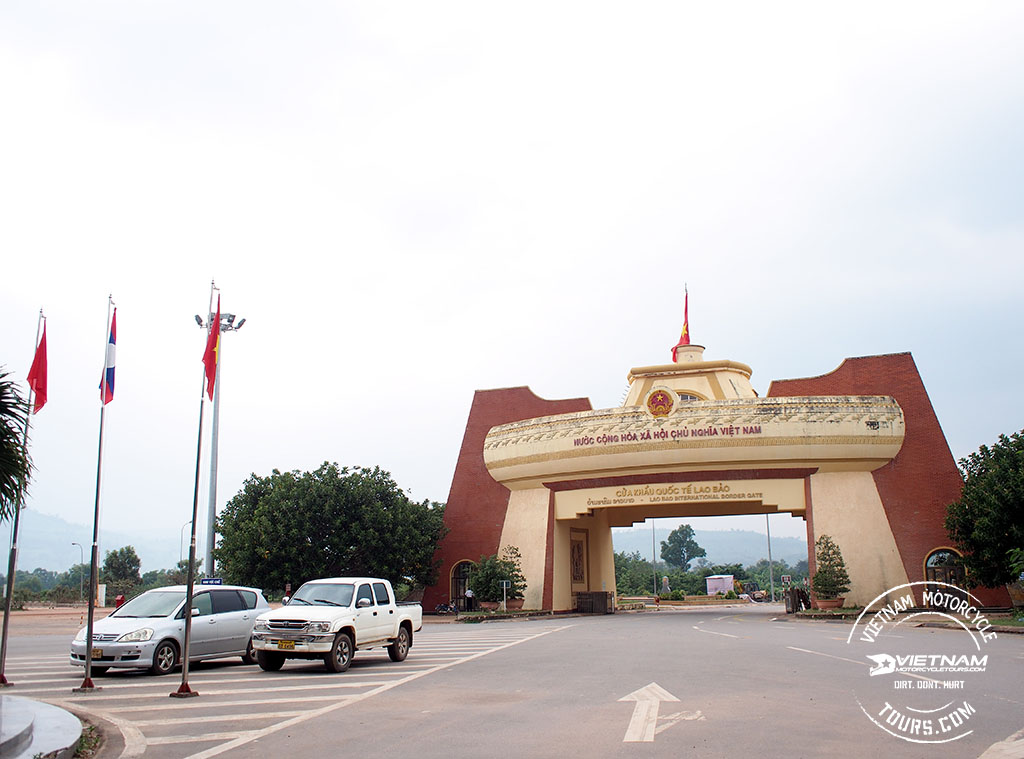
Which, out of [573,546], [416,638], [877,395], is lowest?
[416,638]

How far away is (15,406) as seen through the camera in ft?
31.4

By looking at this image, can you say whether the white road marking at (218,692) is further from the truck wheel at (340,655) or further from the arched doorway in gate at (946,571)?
the arched doorway in gate at (946,571)

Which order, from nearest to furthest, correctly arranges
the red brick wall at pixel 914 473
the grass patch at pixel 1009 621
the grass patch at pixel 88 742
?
the grass patch at pixel 88 742 < the grass patch at pixel 1009 621 < the red brick wall at pixel 914 473

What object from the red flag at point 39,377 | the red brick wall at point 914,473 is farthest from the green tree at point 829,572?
the red flag at point 39,377

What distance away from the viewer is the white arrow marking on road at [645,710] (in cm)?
812

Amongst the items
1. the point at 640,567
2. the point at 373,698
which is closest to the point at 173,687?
the point at 373,698

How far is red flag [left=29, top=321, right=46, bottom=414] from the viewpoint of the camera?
13.4 m

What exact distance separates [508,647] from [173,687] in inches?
353

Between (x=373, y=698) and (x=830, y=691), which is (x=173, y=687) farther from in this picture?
(x=830, y=691)

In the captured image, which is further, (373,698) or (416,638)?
(416,638)

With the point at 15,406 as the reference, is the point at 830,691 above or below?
below

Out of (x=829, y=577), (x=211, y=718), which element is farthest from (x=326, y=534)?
(x=211, y=718)

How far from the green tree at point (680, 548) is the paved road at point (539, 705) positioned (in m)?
125

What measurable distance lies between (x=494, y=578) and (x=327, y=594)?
22.2m
